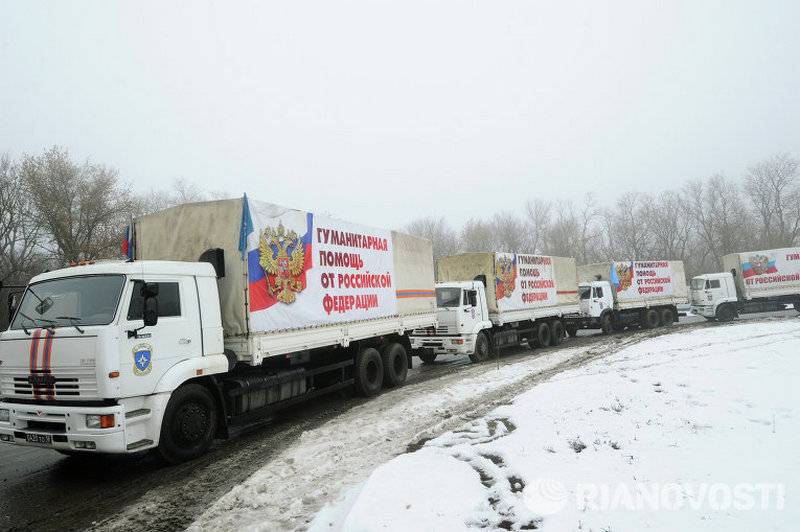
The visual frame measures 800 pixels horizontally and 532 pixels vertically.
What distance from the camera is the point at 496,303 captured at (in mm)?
15523

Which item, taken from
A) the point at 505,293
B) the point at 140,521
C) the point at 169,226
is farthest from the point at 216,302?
the point at 505,293

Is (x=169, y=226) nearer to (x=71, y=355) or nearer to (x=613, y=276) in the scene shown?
(x=71, y=355)

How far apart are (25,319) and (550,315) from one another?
1687cm

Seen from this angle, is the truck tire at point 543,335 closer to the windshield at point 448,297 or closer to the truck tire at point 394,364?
the windshield at point 448,297

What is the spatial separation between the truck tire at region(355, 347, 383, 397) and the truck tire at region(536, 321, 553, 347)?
9.37 m

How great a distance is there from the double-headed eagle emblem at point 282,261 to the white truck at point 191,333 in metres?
0.02

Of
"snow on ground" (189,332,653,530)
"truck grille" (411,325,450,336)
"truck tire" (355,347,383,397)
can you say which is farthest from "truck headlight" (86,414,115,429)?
"truck grille" (411,325,450,336)

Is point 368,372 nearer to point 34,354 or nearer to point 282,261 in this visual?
point 282,261

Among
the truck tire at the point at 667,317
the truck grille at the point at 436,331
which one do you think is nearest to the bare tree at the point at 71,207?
the truck grille at the point at 436,331

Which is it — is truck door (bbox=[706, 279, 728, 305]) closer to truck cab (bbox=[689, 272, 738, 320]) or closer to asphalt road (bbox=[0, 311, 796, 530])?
truck cab (bbox=[689, 272, 738, 320])

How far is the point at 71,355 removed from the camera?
520 cm

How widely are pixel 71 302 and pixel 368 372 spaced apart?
232 inches

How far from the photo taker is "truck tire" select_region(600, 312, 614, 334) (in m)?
21.7

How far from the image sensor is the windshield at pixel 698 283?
2509cm
